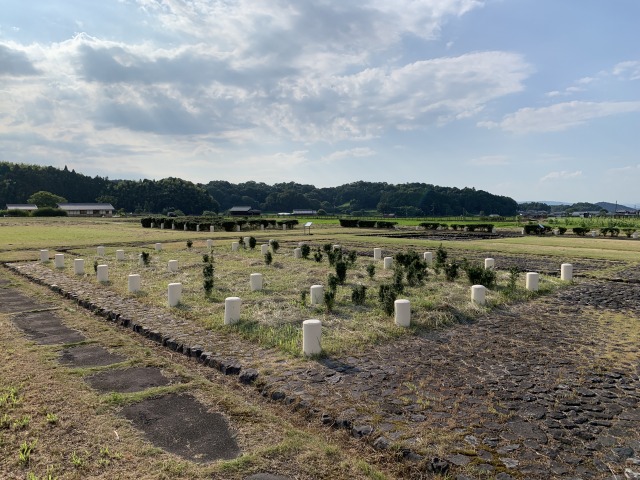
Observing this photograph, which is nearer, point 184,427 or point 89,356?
point 184,427

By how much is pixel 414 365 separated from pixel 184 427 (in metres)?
3.45

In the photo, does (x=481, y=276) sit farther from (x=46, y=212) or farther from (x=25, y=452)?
(x=46, y=212)

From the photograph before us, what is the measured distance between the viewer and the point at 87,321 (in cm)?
905

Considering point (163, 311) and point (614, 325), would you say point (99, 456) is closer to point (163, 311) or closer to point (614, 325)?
point (163, 311)

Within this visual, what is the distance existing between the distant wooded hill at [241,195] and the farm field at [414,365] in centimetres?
9470

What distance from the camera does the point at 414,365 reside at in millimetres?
6621

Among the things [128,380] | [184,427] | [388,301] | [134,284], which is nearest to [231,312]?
[128,380]

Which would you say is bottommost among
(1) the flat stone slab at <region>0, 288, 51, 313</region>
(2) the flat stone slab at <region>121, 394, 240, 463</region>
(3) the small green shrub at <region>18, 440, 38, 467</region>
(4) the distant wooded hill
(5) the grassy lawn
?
(2) the flat stone slab at <region>121, 394, 240, 463</region>

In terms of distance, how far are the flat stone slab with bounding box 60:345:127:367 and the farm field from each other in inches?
11.0

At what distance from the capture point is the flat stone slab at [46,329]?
773cm

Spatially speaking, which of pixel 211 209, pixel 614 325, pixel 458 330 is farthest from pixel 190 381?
pixel 211 209

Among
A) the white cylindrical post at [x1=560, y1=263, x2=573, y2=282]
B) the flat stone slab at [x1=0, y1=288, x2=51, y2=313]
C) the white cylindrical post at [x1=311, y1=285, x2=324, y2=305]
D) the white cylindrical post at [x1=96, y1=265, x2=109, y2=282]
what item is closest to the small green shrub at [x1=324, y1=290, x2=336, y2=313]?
the white cylindrical post at [x1=311, y1=285, x2=324, y2=305]

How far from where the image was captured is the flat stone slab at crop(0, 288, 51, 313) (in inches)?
398

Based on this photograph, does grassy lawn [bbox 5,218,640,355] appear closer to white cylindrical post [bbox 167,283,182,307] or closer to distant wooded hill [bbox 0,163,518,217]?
white cylindrical post [bbox 167,283,182,307]
